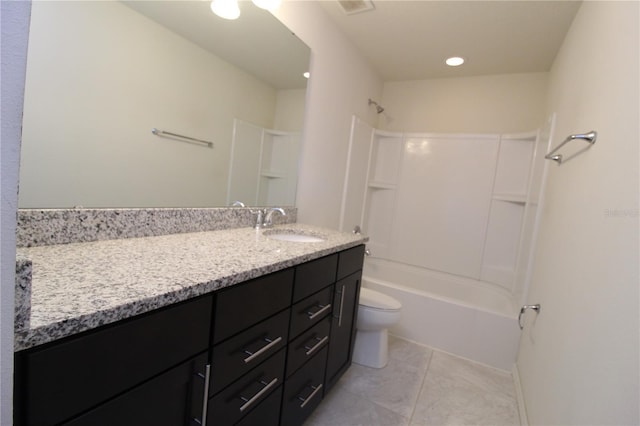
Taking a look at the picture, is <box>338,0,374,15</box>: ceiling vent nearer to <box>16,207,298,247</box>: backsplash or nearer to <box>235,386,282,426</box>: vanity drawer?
<box>16,207,298,247</box>: backsplash

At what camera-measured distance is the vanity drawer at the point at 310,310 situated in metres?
1.17

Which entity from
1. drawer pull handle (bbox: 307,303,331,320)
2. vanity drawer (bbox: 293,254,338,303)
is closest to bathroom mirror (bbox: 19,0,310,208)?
vanity drawer (bbox: 293,254,338,303)

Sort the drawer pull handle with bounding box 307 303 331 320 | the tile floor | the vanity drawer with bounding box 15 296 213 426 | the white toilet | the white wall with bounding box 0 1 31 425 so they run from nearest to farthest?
the white wall with bounding box 0 1 31 425 < the vanity drawer with bounding box 15 296 213 426 < the drawer pull handle with bounding box 307 303 331 320 < the tile floor < the white toilet

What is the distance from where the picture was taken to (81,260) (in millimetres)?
Answer: 792

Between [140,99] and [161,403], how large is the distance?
99cm

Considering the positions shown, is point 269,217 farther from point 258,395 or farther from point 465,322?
point 465,322

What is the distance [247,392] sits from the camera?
3.16 ft

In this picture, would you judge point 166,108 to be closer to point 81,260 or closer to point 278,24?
point 81,260

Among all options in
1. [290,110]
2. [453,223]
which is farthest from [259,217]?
[453,223]

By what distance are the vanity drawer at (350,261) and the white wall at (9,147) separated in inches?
47.5

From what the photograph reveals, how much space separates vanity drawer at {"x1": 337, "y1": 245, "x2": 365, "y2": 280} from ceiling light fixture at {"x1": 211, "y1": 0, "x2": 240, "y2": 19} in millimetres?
1256

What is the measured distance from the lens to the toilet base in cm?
205

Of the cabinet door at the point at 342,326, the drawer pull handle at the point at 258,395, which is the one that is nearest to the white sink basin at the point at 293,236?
the cabinet door at the point at 342,326

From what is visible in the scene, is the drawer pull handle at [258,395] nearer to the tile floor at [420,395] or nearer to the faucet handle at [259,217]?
the tile floor at [420,395]
